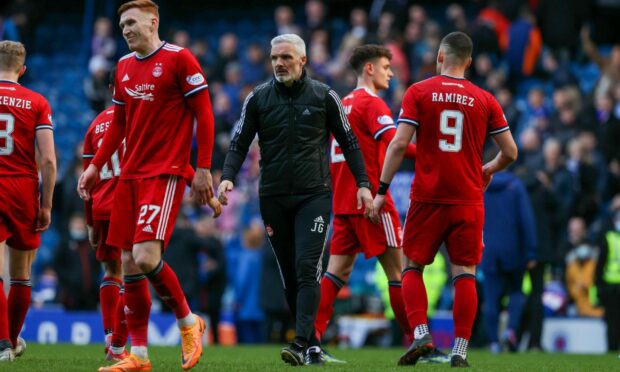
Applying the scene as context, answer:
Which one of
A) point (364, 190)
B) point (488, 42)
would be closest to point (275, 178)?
point (364, 190)

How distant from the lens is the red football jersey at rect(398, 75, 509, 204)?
952 centimetres

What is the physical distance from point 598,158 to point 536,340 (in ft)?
16.2

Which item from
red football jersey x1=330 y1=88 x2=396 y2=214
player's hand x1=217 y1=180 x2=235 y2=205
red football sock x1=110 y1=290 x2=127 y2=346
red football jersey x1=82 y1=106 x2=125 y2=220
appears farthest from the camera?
red football jersey x1=330 y1=88 x2=396 y2=214

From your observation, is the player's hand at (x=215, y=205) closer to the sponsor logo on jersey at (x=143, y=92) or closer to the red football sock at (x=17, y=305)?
the sponsor logo on jersey at (x=143, y=92)

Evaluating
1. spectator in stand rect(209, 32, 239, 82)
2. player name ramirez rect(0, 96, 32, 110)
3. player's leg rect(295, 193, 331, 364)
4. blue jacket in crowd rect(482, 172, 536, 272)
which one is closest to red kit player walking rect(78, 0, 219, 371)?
player's leg rect(295, 193, 331, 364)

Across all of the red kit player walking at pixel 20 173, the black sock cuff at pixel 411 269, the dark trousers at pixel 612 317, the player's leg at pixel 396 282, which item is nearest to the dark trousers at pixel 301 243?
the black sock cuff at pixel 411 269

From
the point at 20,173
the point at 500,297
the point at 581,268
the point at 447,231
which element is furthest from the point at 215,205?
the point at 581,268

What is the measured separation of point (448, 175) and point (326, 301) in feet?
6.60

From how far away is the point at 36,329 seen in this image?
17.1 metres

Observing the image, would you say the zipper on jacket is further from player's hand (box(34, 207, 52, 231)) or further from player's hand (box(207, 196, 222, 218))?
player's hand (box(34, 207, 52, 231))

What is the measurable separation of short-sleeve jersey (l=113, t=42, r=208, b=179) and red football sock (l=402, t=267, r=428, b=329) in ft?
7.05

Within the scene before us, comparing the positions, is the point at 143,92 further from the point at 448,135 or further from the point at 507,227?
the point at 507,227

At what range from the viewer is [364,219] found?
10836 mm

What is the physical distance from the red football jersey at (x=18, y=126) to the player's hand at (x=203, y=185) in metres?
2.26
